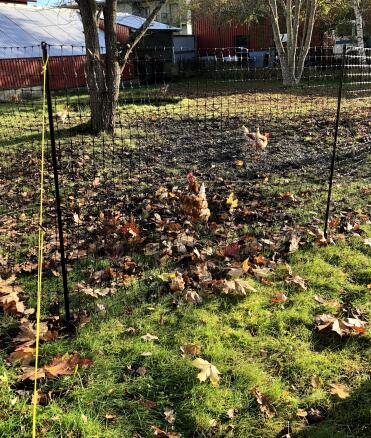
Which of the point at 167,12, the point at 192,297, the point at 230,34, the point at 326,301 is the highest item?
the point at 167,12

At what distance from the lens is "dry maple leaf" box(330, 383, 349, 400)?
279 centimetres

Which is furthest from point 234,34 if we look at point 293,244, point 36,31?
point 293,244

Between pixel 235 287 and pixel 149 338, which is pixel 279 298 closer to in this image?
pixel 235 287

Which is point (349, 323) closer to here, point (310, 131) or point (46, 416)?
point (46, 416)

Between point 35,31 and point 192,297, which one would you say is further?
point 35,31

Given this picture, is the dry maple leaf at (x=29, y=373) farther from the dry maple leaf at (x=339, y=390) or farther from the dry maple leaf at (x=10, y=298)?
the dry maple leaf at (x=339, y=390)

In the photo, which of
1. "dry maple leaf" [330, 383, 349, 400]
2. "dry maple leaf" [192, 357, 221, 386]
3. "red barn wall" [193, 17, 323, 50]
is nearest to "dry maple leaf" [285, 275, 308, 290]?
"dry maple leaf" [330, 383, 349, 400]

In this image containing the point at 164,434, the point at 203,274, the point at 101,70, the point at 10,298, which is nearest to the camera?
the point at 164,434

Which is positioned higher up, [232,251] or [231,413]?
[232,251]

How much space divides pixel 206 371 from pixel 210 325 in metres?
0.56

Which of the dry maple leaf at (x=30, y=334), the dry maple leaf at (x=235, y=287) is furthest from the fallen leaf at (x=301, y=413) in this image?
the dry maple leaf at (x=30, y=334)

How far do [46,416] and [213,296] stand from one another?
1.65 metres

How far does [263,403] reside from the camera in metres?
2.73

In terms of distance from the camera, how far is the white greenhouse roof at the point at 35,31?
21062mm
